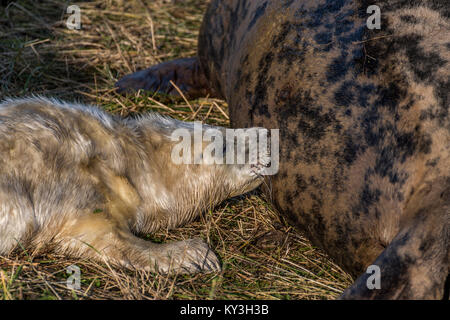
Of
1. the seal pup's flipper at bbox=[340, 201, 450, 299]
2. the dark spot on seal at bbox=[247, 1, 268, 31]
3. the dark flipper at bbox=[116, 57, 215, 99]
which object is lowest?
the seal pup's flipper at bbox=[340, 201, 450, 299]

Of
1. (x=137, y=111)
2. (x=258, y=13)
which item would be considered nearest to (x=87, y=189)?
(x=258, y=13)

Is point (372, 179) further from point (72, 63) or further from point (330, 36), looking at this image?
point (72, 63)

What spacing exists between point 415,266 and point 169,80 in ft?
9.06

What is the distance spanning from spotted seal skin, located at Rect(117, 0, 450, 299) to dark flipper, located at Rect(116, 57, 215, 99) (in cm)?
133

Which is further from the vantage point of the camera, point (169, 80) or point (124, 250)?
point (169, 80)

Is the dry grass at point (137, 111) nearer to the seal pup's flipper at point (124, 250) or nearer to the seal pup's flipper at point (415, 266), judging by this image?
the seal pup's flipper at point (124, 250)

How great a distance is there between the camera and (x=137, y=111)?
4094 millimetres

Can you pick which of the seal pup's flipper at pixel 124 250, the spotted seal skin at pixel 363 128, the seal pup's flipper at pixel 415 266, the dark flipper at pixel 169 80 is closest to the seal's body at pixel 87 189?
the seal pup's flipper at pixel 124 250

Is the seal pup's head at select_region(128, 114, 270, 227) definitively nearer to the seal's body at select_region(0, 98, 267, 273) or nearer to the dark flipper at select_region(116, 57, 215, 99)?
the seal's body at select_region(0, 98, 267, 273)

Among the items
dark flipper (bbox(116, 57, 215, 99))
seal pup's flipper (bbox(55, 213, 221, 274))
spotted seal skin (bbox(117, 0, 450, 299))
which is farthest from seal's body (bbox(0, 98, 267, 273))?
dark flipper (bbox(116, 57, 215, 99))

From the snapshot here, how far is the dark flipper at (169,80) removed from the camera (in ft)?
14.4

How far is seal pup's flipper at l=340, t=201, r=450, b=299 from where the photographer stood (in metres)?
2.09

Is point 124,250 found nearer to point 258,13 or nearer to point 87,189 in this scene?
point 87,189
